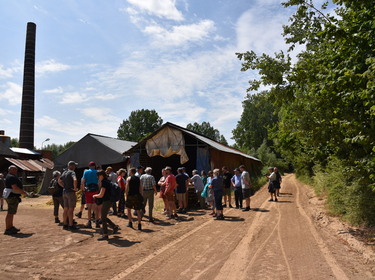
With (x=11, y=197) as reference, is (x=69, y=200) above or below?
below

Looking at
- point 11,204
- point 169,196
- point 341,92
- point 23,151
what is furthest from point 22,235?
point 23,151

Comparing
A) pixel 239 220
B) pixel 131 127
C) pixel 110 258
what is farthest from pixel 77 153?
pixel 131 127

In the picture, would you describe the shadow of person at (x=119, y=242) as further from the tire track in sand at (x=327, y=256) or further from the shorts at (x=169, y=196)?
the tire track in sand at (x=327, y=256)

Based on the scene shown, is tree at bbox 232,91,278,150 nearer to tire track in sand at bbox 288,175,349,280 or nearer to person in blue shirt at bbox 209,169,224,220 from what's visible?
person in blue shirt at bbox 209,169,224,220

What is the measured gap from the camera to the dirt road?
17.0ft

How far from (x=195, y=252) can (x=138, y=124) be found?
76121 millimetres

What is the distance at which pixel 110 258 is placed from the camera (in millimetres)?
6047

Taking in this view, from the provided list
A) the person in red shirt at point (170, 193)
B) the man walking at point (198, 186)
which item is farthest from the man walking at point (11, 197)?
the man walking at point (198, 186)

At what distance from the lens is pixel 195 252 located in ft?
21.1

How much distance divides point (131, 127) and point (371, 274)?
259 ft

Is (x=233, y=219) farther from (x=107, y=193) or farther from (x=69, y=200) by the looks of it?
(x=69, y=200)

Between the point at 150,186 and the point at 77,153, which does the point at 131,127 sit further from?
the point at 150,186

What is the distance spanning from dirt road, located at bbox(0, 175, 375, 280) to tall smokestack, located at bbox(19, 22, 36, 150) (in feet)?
105

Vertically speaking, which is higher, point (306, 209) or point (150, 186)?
point (150, 186)
